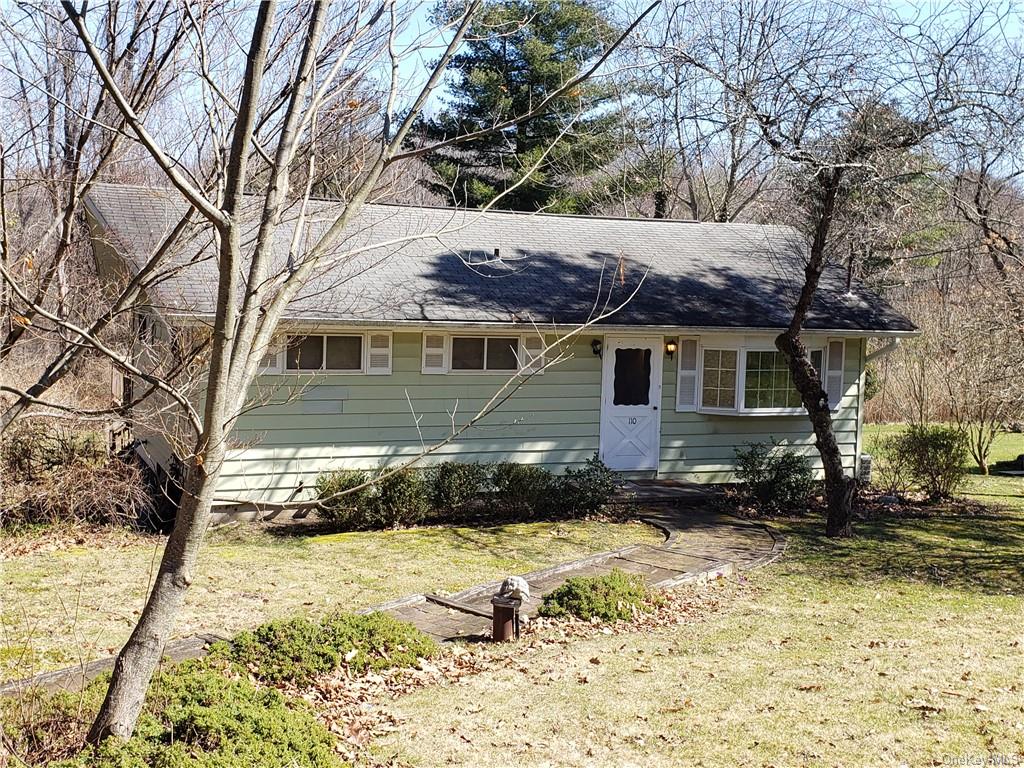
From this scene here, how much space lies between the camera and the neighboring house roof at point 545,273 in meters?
11.8

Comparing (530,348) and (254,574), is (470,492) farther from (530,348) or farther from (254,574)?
(254,574)

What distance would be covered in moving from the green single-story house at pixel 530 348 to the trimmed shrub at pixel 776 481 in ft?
4.21

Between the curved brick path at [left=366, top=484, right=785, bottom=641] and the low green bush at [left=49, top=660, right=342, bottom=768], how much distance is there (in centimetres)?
252

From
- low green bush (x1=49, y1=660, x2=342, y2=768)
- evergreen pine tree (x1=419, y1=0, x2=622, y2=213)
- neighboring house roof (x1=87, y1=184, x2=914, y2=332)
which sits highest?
evergreen pine tree (x1=419, y1=0, x2=622, y2=213)

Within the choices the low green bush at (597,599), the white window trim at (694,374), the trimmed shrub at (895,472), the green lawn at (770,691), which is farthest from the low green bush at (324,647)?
the trimmed shrub at (895,472)

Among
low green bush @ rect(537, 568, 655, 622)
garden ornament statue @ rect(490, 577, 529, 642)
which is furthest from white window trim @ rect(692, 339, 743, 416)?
garden ornament statue @ rect(490, 577, 529, 642)

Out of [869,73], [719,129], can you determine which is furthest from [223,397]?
[869,73]

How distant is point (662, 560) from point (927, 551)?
3.38 meters

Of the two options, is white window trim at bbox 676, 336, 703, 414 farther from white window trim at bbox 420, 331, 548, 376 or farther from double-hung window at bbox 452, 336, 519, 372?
double-hung window at bbox 452, 336, 519, 372

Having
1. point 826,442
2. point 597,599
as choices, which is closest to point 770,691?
point 597,599

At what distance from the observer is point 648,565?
973 centimetres

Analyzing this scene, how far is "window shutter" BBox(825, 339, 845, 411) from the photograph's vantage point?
1545cm

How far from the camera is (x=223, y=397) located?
12.2ft

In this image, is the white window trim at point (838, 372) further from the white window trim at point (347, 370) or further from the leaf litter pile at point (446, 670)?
the leaf litter pile at point (446, 670)
